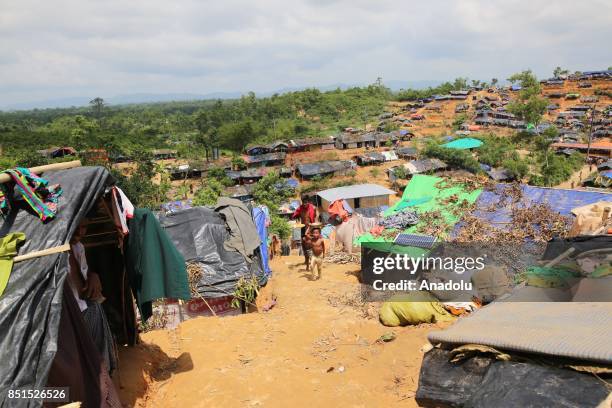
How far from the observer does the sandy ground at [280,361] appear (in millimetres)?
4668

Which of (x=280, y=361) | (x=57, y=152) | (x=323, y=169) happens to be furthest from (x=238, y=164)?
(x=280, y=361)

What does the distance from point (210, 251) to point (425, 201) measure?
5909 mm

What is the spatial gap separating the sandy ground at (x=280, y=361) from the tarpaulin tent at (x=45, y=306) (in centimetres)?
146

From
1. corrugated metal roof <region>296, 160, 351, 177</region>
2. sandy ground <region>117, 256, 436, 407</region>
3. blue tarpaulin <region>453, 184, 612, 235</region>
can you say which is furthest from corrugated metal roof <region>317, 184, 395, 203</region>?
sandy ground <region>117, 256, 436, 407</region>

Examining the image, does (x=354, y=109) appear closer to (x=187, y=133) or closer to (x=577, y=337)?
(x=187, y=133)

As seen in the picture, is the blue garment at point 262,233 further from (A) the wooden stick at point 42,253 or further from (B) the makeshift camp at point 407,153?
(B) the makeshift camp at point 407,153

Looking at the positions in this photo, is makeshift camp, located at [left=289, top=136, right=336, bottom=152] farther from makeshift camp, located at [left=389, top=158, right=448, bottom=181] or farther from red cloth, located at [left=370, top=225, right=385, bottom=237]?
red cloth, located at [left=370, top=225, right=385, bottom=237]

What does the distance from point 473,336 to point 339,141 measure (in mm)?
49883

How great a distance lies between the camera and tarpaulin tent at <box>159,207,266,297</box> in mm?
8016

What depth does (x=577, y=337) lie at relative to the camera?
201 centimetres

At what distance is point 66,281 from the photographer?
3.13 m

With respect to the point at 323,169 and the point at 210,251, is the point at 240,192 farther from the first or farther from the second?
the point at 210,251

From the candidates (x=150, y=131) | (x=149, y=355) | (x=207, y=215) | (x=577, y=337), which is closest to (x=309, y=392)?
(x=149, y=355)

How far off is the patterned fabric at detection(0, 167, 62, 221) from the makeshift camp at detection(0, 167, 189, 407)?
7cm
